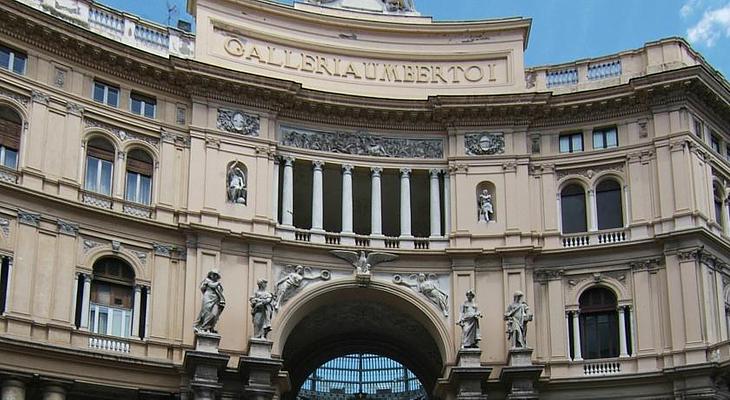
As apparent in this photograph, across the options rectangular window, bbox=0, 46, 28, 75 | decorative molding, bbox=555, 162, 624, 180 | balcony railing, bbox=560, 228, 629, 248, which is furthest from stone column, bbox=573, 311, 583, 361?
rectangular window, bbox=0, 46, 28, 75

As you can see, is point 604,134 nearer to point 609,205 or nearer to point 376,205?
point 609,205

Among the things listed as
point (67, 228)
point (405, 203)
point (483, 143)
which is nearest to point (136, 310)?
point (67, 228)

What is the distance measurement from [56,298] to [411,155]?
14155 mm

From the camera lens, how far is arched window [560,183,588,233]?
40.8 meters

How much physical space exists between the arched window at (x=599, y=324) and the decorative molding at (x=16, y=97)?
794 inches

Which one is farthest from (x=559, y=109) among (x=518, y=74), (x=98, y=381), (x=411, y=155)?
(x=98, y=381)

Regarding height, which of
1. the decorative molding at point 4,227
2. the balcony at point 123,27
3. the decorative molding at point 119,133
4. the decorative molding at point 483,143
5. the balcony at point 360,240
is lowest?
the decorative molding at point 4,227

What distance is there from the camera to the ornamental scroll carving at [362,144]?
135ft

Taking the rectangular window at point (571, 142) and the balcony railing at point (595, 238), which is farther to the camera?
the rectangular window at point (571, 142)

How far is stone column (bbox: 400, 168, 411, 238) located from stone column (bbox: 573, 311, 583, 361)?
6598 mm

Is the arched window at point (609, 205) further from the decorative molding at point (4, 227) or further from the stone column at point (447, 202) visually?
the decorative molding at point (4, 227)

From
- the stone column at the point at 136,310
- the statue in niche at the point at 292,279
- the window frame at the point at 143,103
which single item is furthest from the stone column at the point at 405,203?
the stone column at the point at 136,310

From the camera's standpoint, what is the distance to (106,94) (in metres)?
38.2

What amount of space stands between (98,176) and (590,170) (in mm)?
17610
